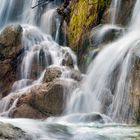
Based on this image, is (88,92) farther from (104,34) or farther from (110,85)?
(104,34)

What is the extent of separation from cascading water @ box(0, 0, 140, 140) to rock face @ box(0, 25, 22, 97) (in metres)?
0.39

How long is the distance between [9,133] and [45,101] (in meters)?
6.38

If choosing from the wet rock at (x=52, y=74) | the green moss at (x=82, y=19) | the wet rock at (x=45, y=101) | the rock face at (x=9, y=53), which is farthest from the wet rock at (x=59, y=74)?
the green moss at (x=82, y=19)

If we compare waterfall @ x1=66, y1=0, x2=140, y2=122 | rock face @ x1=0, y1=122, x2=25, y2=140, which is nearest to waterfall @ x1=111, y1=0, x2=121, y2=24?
waterfall @ x1=66, y1=0, x2=140, y2=122

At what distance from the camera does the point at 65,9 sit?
23.8 metres

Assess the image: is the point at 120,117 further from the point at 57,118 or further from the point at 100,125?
the point at 57,118

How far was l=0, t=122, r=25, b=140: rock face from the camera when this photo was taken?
9.35 m

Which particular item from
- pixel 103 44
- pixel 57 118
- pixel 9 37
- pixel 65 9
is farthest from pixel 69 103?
pixel 65 9

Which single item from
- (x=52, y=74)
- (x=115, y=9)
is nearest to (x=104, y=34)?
(x=115, y=9)

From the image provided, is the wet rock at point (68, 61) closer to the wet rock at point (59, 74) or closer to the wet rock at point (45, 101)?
the wet rock at point (59, 74)

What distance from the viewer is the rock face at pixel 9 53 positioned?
68.4 ft

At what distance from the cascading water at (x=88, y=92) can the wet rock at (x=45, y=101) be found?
32cm

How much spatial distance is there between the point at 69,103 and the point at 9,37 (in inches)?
272

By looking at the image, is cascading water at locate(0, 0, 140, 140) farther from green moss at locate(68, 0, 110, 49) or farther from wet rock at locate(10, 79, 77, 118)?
green moss at locate(68, 0, 110, 49)
